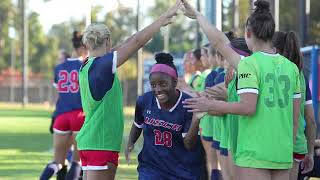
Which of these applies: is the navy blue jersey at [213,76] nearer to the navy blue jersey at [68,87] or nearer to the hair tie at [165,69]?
the navy blue jersey at [68,87]

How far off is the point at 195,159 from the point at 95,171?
981mm

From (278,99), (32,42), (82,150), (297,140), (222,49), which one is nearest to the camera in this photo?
(278,99)

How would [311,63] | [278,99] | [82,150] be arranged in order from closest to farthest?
[278,99] → [82,150] → [311,63]

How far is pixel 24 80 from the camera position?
5912 cm

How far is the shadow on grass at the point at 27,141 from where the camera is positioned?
65.3ft

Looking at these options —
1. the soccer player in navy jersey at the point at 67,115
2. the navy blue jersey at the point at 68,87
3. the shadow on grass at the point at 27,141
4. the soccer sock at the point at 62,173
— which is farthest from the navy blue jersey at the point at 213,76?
the shadow on grass at the point at 27,141

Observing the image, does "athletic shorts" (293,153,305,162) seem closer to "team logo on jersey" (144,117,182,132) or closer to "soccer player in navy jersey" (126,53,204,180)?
"soccer player in navy jersey" (126,53,204,180)

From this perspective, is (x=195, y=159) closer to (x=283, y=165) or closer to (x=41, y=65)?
(x=283, y=165)

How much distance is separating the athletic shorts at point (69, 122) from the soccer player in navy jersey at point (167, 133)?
4450mm

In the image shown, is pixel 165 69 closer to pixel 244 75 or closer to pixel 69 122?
pixel 244 75

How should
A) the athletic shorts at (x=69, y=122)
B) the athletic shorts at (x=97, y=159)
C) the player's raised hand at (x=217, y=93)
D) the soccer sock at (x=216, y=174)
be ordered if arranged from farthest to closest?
the athletic shorts at (x=69, y=122) → the soccer sock at (x=216, y=174) → the athletic shorts at (x=97, y=159) → the player's raised hand at (x=217, y=93)

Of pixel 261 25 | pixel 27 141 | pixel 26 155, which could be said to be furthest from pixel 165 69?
pixel 27 141

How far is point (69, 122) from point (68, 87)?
1.93 ft

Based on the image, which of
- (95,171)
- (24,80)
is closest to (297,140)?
(95,171)
